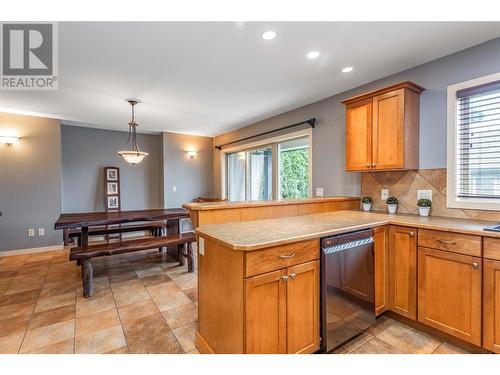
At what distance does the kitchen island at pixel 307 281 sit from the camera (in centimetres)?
138

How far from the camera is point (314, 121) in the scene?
364cm

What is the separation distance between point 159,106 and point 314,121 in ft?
8.16

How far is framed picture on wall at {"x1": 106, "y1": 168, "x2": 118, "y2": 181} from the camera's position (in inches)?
212

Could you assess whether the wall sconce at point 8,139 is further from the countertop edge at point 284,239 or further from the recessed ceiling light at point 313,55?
the recessed ceiling light at point 313,55

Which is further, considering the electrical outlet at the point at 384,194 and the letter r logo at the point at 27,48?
the electrical outlet at the point at 384,194

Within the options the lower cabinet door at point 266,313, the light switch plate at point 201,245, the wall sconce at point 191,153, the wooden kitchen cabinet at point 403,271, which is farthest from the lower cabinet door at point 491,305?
the wall sconce at point 191,153

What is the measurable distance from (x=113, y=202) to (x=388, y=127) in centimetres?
555

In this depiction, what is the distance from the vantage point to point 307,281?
1.58 meters

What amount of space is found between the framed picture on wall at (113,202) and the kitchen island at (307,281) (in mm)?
4488

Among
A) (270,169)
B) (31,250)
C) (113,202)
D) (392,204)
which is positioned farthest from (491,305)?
(31,250)

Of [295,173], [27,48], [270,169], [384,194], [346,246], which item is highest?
[27,48]

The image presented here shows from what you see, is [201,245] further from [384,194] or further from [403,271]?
[384,194]
